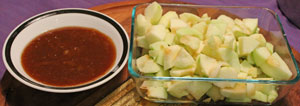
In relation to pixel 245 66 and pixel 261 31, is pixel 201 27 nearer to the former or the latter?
pixel 245 66

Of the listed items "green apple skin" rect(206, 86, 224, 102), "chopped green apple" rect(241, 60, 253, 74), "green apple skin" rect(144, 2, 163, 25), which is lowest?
"green apple skin" rect(206, 86, 224, 102)

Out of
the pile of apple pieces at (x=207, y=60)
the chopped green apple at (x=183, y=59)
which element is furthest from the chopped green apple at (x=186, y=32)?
the chopped green apple at (x=183, y=59)

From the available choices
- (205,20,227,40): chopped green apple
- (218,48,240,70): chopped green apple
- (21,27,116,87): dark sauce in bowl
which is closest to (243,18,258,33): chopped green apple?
(205,20,227,40): chopped green apple

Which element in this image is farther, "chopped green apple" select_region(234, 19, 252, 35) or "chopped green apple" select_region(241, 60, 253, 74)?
"chopped green apple" select_region(234, 19, 252, 35)

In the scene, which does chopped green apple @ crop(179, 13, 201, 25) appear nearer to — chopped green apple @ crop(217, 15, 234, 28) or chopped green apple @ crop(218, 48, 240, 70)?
chopped green apple @ crop(217, 15, 234, 28)

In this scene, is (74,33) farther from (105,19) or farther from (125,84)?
(125,84)

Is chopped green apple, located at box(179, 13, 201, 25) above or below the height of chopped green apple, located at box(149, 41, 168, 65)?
above

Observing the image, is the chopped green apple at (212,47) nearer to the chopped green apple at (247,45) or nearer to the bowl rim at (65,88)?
the chopped green apple at (247,45)
